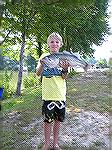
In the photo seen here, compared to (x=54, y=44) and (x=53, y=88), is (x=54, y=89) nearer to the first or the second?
(x=53, y=88)

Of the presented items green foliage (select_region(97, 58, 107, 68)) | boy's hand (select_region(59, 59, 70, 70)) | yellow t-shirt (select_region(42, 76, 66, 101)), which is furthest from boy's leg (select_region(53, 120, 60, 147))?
green foliage (select_region(97, 58, 107, 68))

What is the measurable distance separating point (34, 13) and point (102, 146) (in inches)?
35.7

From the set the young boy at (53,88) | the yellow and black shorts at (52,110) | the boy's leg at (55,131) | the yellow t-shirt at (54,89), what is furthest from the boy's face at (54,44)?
the boy's leg at (55,131)

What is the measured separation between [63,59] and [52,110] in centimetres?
26

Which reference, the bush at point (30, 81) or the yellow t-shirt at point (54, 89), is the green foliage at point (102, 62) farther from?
the bush at point (30, 81)

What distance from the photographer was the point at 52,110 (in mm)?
1657

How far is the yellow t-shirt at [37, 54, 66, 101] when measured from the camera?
1652 millimetres

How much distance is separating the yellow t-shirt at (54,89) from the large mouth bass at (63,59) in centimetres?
7

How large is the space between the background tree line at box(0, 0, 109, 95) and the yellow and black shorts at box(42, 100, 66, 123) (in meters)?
0.48

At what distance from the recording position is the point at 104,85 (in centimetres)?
243

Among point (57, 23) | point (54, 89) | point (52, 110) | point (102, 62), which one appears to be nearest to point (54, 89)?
point (54, 89)

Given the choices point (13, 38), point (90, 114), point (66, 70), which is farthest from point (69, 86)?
point (66, 70)

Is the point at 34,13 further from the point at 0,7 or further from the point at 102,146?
the point at 102,146

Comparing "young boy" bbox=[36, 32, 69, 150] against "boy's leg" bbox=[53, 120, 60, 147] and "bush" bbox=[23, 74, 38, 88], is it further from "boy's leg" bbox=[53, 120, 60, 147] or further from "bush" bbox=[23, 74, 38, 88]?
"bush" bbox=[23, 74, 38, 88]
